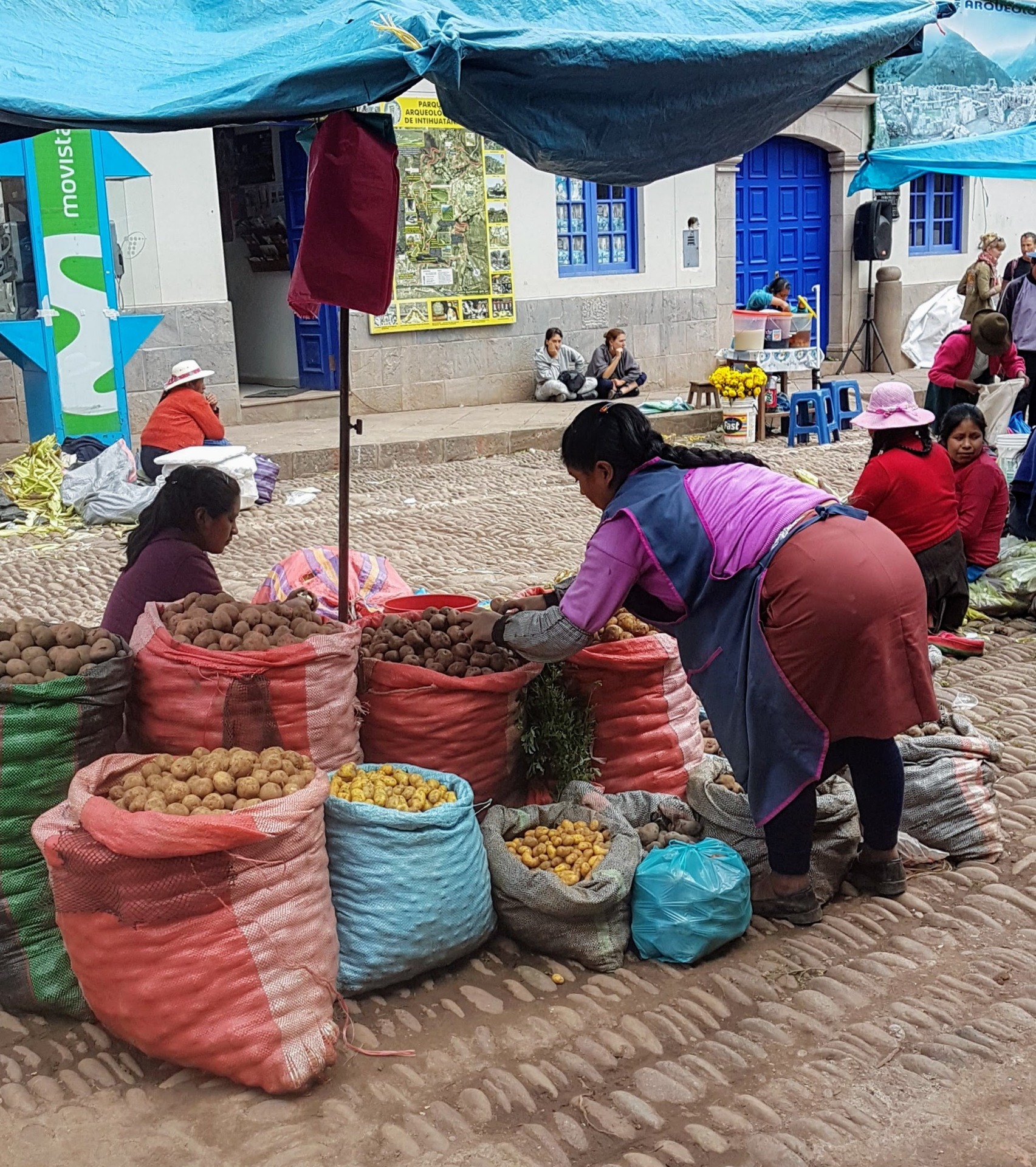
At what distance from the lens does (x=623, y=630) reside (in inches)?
171

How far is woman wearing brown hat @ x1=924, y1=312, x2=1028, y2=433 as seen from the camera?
9.30 m

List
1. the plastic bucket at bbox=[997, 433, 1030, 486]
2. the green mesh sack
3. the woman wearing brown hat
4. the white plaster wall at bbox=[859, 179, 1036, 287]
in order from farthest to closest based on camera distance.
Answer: the white plaster wall at bbox=[859, 179, 1036, 287] → the woman wearing brown hat → the plastic bucket at bbox=[997, 433, 1030, 486] → the green mesh sack

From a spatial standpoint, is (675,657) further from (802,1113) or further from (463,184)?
(463,184)

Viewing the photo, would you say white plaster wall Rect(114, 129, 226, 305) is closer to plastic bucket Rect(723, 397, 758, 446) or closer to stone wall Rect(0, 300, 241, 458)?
stone wall Rect(0, 300, 241, 458)

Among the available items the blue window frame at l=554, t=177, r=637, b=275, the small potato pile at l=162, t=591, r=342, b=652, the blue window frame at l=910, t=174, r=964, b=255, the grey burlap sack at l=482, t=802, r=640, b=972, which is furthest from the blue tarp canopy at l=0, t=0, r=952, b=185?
the blue window frame at l=910, t=174, r=964, b=255

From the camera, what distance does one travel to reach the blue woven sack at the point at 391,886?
11.0 ft

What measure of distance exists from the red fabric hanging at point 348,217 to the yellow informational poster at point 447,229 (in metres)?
10.8

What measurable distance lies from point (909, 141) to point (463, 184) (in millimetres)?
7948

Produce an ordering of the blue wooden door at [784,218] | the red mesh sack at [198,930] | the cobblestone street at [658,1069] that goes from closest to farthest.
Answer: the cobblestone street at [658,1069]
the red mesh sack at [198,930]
the blue wooden door at [784,218]

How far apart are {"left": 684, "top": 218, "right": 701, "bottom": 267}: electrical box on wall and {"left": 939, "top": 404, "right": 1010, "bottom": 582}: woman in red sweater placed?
10739 millimetres

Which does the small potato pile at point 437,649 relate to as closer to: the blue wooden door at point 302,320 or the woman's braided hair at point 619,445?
the woman's braided hair at point 619,445

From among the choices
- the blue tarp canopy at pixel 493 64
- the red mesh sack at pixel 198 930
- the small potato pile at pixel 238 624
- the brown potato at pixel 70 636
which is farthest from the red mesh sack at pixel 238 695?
the blue tarp canopy at pixel 493 64

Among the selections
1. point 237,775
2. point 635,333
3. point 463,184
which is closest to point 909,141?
point 635,333

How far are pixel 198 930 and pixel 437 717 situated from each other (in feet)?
3.53
